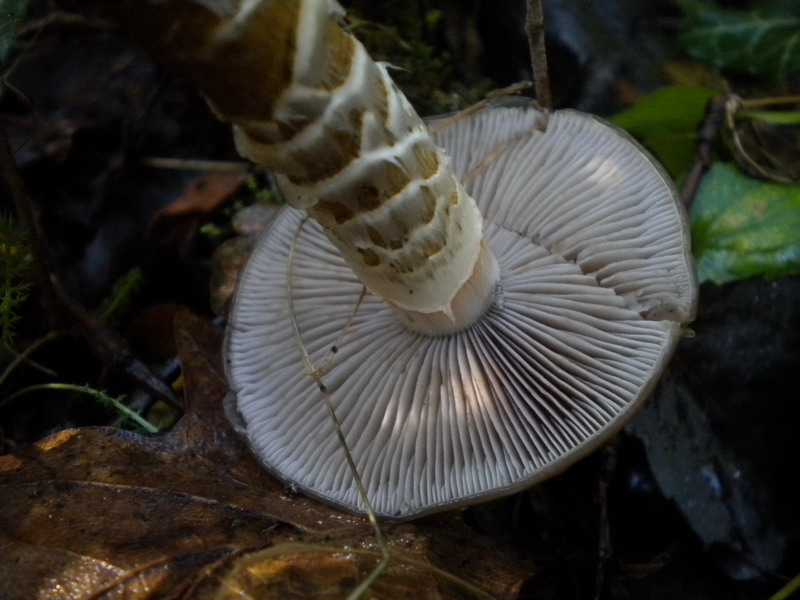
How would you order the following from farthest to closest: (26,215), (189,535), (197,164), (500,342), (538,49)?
1. (197,164)
2. (26,215)
3. (538,49)
4. (500,342)
5. (189,535)

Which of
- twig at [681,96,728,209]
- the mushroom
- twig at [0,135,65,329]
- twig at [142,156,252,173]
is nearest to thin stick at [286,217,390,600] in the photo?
the mushroom

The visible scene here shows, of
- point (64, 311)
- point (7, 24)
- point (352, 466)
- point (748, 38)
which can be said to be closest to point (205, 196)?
point (64, 311)

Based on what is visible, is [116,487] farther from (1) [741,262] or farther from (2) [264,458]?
(1) [741,262]

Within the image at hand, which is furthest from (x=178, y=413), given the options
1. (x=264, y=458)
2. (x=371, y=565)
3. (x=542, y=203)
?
(x=542, y=203)

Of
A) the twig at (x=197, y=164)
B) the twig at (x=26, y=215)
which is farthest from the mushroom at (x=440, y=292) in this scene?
the twig at (x=197, y=164)

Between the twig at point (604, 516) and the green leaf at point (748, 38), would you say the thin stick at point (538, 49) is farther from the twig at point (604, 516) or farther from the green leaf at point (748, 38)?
the green leaf at point (748, 38)

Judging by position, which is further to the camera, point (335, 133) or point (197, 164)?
point (197, 164)

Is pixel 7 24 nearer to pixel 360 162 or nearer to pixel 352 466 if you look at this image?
pixel 360 162
